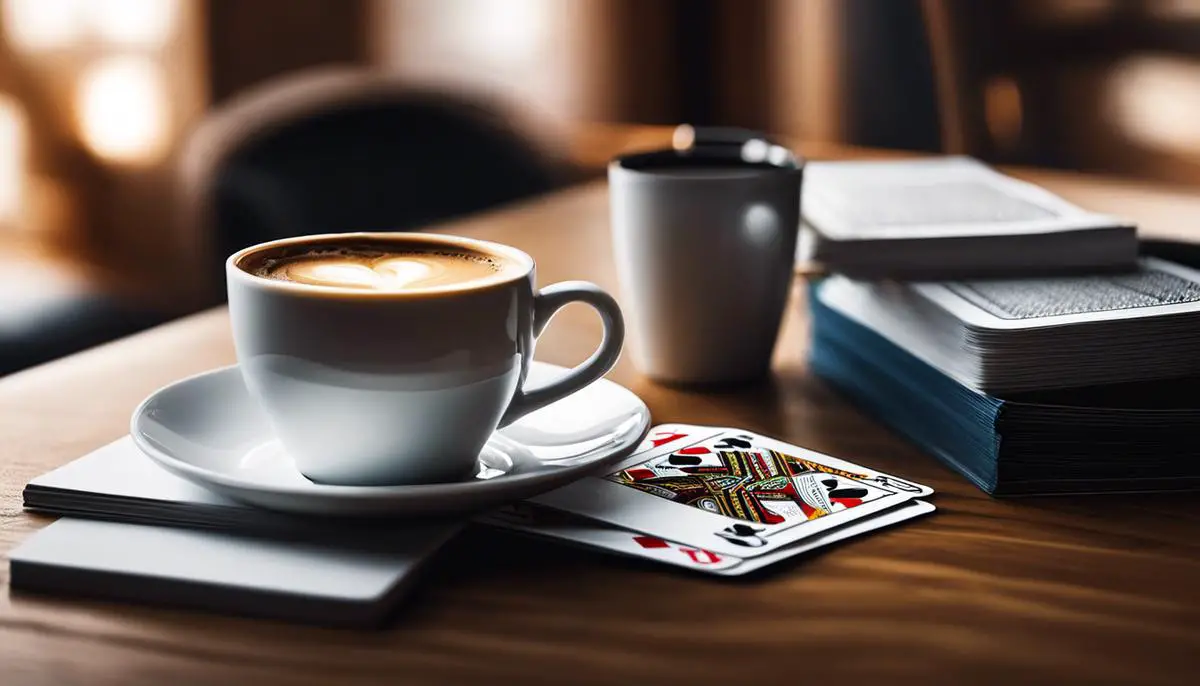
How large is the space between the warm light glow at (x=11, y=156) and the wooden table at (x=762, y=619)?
2.73 m

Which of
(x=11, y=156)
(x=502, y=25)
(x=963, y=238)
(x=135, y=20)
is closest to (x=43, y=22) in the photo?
(x=135, y=20)

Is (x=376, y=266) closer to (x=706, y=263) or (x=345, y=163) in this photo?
(x=706, y=263)

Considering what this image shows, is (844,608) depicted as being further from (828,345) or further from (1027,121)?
(1027,121)

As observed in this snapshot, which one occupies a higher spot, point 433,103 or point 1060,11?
point 1060,11

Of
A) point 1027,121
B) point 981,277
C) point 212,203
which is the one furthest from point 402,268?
point 1027,121

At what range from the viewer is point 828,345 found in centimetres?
89

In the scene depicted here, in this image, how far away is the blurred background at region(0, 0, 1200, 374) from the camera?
1791 mm

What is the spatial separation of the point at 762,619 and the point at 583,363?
0.20 m

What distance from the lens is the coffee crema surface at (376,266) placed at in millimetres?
614

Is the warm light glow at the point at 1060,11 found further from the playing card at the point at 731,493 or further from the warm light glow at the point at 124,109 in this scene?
the warm light glow at the point at 124,109

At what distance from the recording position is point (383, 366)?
0.56 m

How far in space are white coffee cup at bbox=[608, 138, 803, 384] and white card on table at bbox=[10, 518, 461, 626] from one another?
1.09ft

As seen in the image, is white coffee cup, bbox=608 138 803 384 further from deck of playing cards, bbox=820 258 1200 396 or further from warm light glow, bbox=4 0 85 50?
warm light glow, bbox=4 0 85 50

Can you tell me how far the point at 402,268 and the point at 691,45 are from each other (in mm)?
3168
